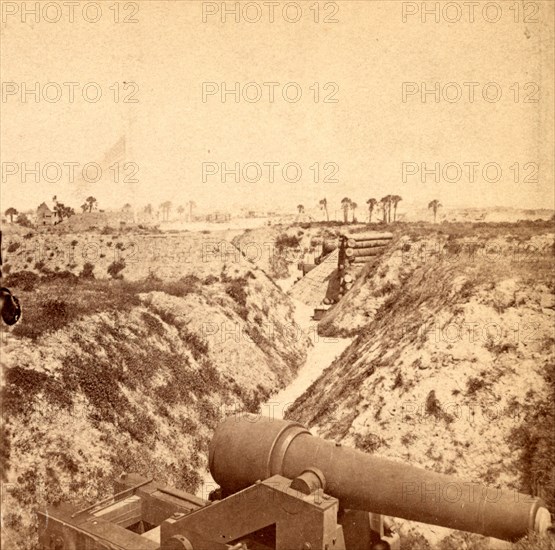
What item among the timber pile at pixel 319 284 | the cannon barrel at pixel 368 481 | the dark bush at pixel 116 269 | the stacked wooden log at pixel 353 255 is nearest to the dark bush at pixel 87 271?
the dark bush at pixel 116 269

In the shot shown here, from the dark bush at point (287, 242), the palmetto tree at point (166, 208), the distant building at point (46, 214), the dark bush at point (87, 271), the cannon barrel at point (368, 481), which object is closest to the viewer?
the cannon barrel at point (368, 481)

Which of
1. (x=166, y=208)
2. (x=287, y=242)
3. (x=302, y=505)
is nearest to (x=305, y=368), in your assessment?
(x=302, y=505)

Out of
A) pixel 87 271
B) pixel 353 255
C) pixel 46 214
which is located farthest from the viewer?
pixel 46 214

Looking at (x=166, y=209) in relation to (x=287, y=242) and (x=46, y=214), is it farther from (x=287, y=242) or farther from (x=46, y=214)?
(x=287, y=242)

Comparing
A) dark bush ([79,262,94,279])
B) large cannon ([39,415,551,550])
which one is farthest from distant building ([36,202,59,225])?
large cannon ([39,415,551,550])

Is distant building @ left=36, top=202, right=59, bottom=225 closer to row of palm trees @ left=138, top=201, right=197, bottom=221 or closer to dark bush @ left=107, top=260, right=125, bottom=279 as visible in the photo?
dark bush @ left=107, top=260, right=125, bottom=279

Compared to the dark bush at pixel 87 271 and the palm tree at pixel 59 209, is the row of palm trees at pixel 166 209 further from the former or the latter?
the dark bush at pixel 87 271

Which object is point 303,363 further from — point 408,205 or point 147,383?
point 408,205
